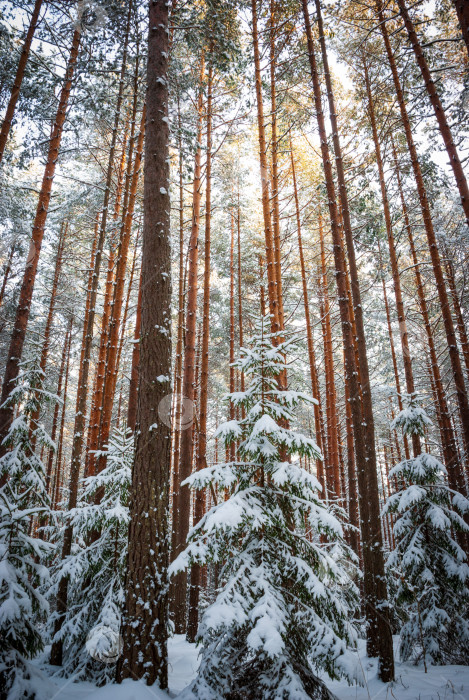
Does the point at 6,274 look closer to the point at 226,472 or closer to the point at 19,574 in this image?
the point at 19,574

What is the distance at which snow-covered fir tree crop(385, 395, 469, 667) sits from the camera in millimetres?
5762

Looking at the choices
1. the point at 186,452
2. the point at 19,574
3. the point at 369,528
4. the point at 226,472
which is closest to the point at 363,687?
the point at 369,528

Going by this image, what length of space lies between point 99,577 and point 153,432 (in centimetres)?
338

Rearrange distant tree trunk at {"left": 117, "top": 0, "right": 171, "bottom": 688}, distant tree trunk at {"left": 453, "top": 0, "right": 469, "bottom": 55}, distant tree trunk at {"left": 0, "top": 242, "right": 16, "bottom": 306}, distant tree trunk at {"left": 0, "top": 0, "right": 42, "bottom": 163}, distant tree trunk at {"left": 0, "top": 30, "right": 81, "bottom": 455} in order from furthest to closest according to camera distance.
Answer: distant tree trunk at {"left": 0, "top": 242, "right": 16, "bottom": 306}
distant tree trunk at {"left": 0, "top": 0, "right": 42, "bottom": 163}
distant tree trunk at {"left": 0, "top": 30, "right": 81, "bottom": 455}
distant tree trunk at {"left": 453, "top": 0, "right": 469, "bottom": 55}
distant tree trunk at {"left": 117, "top": 0, "right": 171, "bottom": 688}

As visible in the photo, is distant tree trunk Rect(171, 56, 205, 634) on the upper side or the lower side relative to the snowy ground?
upper

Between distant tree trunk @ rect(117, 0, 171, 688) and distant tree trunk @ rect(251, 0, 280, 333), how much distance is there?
333cm

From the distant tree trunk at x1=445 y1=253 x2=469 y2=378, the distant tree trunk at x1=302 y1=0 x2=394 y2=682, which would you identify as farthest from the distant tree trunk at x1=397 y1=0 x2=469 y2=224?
the distant tree trunk at x1=445 y1=253 x2=469 y2=378

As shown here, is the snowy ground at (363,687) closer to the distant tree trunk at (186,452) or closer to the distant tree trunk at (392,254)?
the distant tree trunk at (186,452)

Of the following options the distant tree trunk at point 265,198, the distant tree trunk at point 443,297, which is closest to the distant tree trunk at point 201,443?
the distant tree trunk at point 265,198

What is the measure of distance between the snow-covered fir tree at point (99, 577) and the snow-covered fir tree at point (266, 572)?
2171 mm

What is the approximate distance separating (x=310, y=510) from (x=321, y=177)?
11.3m

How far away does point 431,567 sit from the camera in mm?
6168

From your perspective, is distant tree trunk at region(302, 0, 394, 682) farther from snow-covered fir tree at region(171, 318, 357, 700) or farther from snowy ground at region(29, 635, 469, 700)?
snow-covered fir tree at region(171, 318, 357, 700)

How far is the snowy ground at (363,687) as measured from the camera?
3.04 meters
